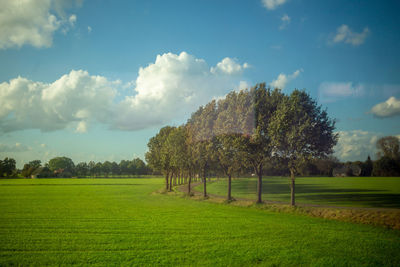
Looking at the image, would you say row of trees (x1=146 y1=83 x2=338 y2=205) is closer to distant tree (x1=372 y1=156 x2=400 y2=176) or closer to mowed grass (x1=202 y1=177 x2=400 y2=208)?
mowed grass (x1=202 y1=177 x2=400 y2=208)

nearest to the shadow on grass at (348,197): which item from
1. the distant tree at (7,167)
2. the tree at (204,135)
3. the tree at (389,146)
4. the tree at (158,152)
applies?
the tree at (204,135)

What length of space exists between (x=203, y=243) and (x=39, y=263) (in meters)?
8.76

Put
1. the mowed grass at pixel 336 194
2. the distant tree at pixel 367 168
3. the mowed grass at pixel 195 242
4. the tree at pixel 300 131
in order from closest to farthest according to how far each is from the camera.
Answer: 1. the mowed grass at pixel 195 242
2. the tree at pixel 300 131
3. the mowed grass at pixel 336 194
4. the distant tree at pixel 367 168

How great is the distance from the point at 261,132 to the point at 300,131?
545 cm

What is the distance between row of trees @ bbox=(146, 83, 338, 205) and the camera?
2877 cm

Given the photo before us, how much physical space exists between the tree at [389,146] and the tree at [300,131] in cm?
12632

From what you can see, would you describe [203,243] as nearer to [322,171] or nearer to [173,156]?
[173,156]

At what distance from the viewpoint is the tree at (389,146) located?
12519 cm

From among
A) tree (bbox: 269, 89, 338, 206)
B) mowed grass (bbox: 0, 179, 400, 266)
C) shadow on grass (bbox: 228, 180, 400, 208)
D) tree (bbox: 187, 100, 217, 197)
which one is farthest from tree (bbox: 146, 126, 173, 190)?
mowed grass (bbox: 0, 179, 400, 266)

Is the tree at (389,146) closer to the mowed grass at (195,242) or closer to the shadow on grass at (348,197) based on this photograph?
the shadow on grass at (348,197)

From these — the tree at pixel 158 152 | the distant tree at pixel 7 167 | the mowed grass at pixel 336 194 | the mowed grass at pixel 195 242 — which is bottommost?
the distant tree at pixel 7 167

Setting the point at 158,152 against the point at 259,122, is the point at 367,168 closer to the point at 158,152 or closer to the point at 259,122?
the point at 158,152

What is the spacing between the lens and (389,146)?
12744 centimetres

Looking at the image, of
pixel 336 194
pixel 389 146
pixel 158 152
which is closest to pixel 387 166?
pixel 389 146
